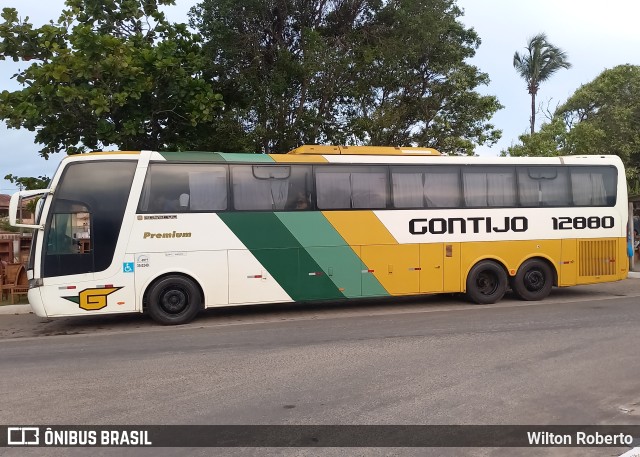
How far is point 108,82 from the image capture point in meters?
13.0

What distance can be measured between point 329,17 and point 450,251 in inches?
327

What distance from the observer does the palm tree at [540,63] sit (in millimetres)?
41031

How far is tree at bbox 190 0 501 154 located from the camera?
600 inches

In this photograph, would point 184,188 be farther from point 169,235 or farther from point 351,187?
point 351,187

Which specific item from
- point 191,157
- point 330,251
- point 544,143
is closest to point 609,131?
point 544,143

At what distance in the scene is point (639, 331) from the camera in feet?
29.9

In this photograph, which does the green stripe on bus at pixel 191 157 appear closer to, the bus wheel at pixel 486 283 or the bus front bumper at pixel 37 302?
the bus front bumper at pixel 37 302

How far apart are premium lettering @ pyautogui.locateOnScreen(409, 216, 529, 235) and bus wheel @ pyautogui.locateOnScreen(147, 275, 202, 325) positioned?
485 centimetres

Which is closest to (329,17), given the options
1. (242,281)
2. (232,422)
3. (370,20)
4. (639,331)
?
(370,20)

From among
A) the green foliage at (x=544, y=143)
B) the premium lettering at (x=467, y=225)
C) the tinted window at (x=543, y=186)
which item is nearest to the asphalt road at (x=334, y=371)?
the premium lettering at (x=467, y=225)

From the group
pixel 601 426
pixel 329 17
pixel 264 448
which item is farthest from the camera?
pixel 329 17

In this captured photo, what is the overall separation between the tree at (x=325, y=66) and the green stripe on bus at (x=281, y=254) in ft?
14.2

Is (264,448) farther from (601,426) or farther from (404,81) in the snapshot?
(404,81)

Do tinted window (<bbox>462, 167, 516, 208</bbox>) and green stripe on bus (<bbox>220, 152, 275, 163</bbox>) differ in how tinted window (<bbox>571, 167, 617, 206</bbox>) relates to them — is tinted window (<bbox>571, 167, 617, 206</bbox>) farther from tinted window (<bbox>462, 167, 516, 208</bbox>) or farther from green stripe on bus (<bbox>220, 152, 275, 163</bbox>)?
green stripe on bus (<bbox>220, 152, 275, 163</bbox>)
